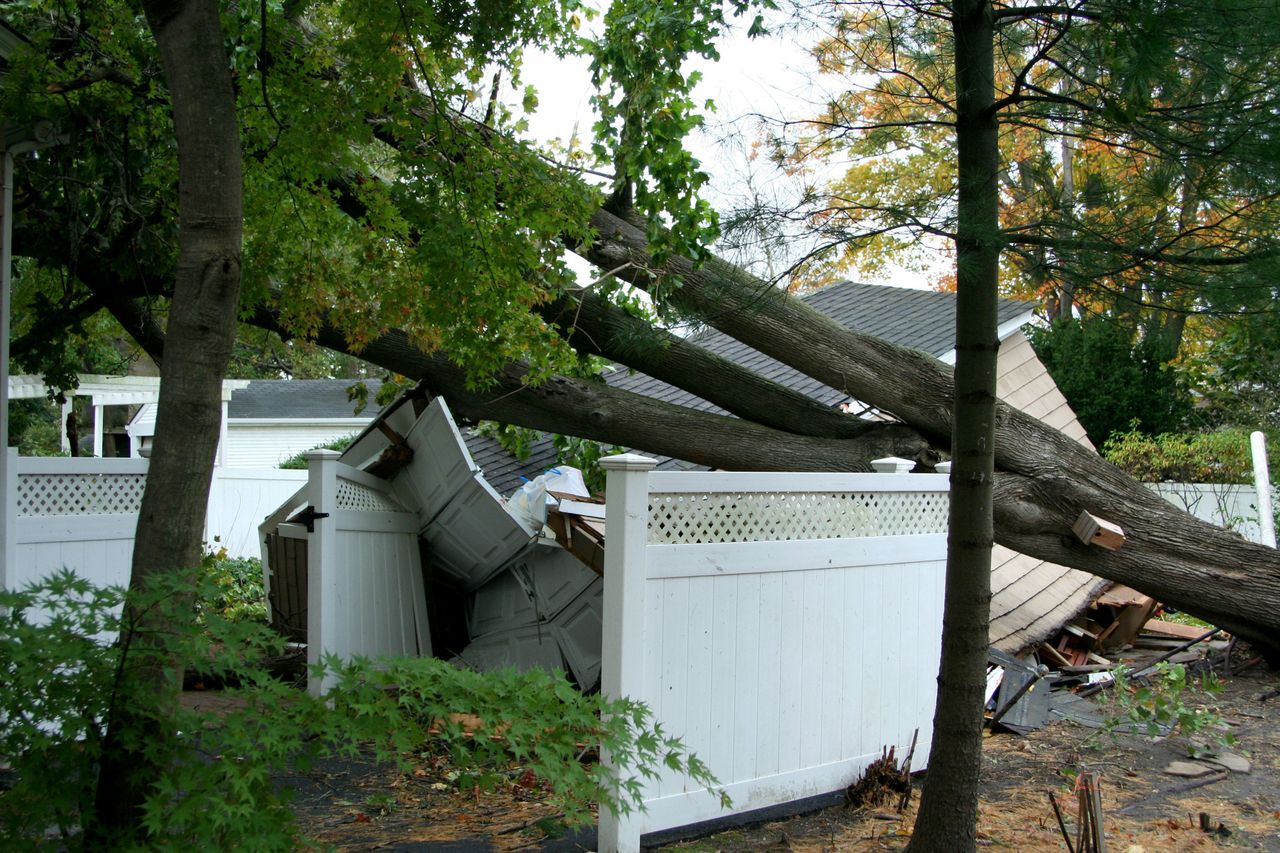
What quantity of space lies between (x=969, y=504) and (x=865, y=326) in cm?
864

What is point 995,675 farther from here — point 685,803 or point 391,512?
point 391,512

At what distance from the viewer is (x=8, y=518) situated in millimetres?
5941

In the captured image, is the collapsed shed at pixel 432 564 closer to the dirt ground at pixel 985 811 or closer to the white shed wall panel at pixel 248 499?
the dirt ground at pixel 985 811

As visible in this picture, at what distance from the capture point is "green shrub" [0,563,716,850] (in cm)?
285

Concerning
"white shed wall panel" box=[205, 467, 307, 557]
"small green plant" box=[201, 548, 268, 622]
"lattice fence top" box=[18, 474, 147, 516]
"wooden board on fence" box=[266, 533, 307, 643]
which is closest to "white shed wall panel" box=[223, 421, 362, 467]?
"white shed wall panel" box=[205, 467, 307, 557]

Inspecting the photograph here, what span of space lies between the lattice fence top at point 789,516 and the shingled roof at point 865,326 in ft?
13.9

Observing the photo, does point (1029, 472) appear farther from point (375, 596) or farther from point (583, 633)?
point (375, 596)

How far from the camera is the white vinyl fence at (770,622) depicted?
493 cm

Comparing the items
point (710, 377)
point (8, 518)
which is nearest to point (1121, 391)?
point (710, 377)

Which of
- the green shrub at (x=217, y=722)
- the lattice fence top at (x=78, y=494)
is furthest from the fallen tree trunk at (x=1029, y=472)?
the green shrub at (x=217, y=722)

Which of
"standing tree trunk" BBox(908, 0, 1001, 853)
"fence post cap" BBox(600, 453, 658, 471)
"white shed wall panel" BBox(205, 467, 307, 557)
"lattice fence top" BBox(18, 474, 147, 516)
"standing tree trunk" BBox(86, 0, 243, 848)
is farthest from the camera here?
"white shed wall panel" BBox(205, 467, 307, 557)

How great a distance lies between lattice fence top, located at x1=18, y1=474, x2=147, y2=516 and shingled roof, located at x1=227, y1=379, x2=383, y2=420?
19.2 meters

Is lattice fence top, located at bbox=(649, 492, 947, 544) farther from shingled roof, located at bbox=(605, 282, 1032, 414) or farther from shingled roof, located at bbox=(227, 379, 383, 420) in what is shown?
shingled roof, located at bbox=(227, 379, 383, 420)

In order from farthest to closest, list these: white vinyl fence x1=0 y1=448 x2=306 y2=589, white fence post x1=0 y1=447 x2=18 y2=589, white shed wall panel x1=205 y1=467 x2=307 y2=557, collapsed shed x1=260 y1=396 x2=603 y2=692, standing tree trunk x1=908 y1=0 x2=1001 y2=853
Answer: white shed wall panel x1=205 y1=467 x2=307 y2=557 → collapsed shed x1=260 y1=396 x2=603 y2=692 → white vinyl fence x1=0 y1=448 x2=306 y2=589 → white fence post x1=0 y1=447 x2=18 y2=589 → standing tree trunk x1=908 y1=0 x2=1001 y2=853
